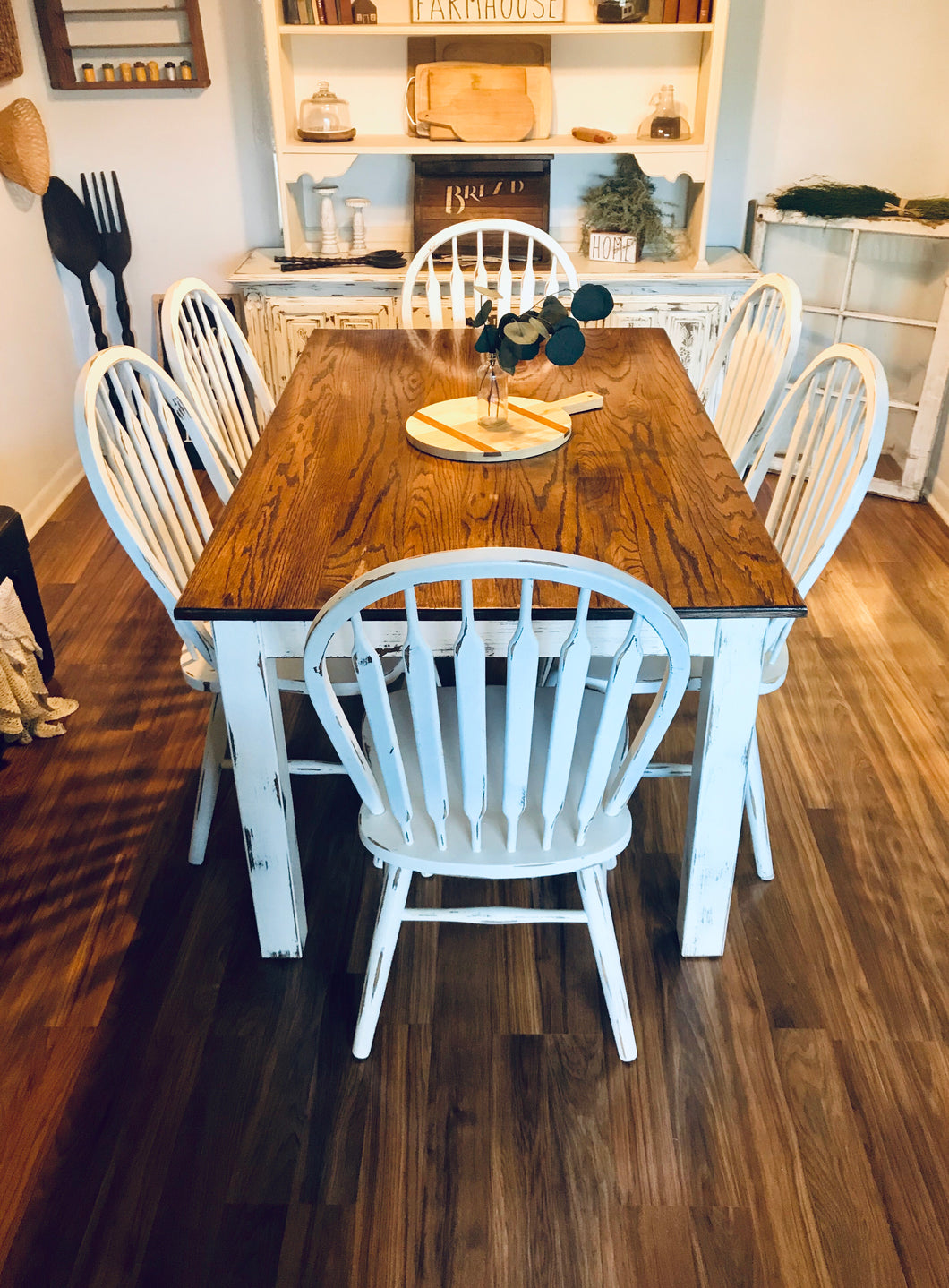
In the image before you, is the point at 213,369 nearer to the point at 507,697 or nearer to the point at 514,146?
the point at 507,697

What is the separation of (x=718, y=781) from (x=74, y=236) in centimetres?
299

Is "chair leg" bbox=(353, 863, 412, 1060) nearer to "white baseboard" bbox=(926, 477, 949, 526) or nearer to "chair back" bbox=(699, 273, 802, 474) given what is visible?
"chair back" bbox=(699, 273, 802, 474)

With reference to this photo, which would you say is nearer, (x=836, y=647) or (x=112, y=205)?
(x=836, y=647)

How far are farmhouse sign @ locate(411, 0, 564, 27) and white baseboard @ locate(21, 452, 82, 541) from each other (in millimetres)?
1782

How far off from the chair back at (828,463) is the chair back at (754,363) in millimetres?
115

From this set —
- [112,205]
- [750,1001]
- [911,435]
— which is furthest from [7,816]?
[911,435]

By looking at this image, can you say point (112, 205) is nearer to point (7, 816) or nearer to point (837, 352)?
Answer: point (7, 816)

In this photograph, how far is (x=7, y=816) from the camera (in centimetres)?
211

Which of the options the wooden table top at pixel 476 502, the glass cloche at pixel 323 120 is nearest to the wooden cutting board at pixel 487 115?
the glass cloche at pixel 323 120

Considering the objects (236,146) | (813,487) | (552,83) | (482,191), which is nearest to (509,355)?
(813,487)

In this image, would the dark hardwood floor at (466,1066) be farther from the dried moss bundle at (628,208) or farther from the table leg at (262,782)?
the dried moss bundle at (628,208)

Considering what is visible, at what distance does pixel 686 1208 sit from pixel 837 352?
1378mm

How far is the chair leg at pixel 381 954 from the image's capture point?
5.08 feet

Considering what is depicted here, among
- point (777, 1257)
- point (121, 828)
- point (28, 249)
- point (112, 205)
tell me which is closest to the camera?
point (777, 1257)
